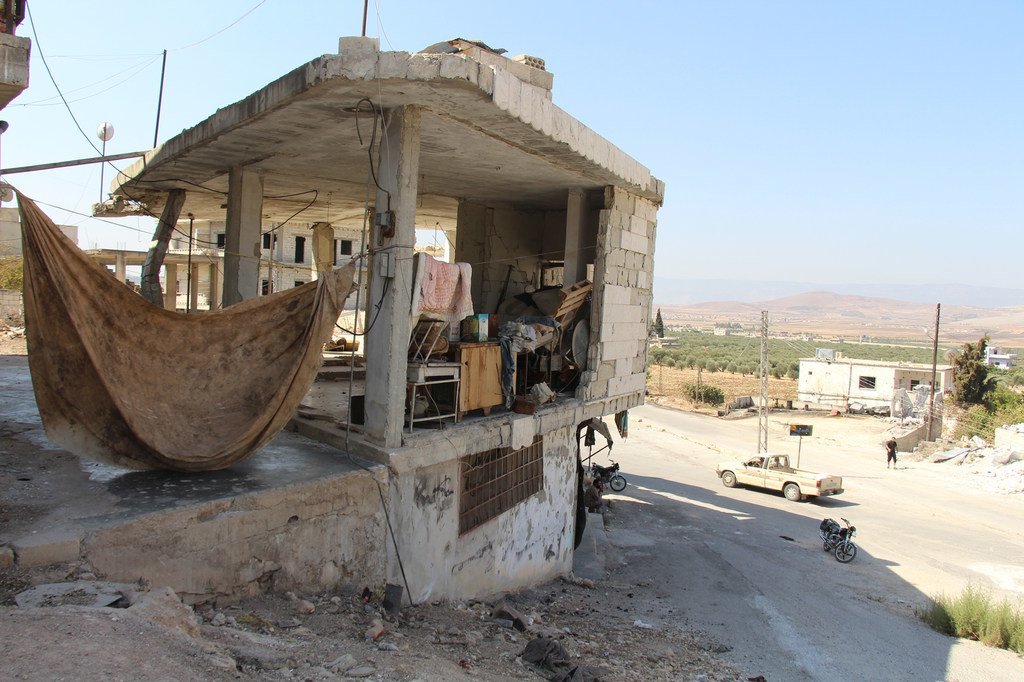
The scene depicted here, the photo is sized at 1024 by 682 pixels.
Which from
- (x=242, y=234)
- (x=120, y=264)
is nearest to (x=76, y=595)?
(x=242, y=234)

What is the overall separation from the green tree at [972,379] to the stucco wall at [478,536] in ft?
122

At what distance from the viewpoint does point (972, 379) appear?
3881 cm

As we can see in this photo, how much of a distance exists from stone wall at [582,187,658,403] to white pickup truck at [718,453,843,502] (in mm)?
12690

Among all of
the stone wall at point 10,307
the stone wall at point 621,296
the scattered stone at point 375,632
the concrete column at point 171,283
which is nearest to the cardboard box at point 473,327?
the stone wall at point 621,296

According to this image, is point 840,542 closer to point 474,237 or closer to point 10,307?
point 474,237

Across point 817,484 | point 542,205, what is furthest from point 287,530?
point 817,484

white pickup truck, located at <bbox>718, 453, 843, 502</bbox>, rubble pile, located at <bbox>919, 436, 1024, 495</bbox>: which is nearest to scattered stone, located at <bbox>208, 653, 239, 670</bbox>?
white pickup truck, located at <bbox>718, 453, 843, 502</bbox>

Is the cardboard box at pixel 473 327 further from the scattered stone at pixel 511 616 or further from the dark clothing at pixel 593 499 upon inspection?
the dark clothing at pixel 593 499

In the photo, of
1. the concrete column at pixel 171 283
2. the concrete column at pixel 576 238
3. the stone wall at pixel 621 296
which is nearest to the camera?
the stone wall at pixel 621 296

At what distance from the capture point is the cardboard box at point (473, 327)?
28.0ft

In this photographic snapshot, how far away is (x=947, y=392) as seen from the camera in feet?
141

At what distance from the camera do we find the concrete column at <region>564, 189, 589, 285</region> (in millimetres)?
10867

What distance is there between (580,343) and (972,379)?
3750 cm

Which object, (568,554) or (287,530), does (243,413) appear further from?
(568,554)
